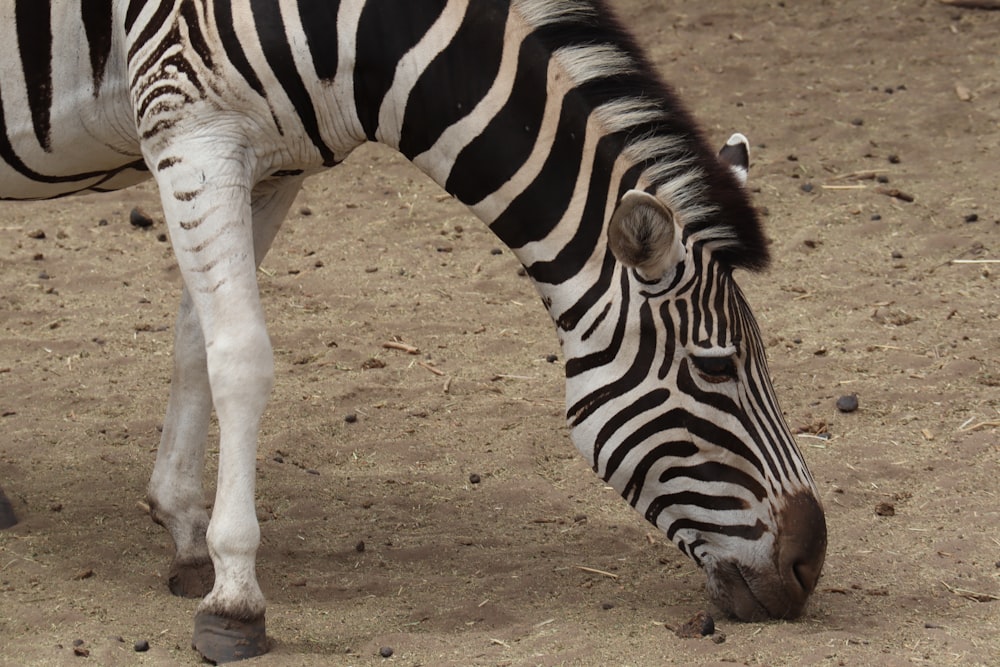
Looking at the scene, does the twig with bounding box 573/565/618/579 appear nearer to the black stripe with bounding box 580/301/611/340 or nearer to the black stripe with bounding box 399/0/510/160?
the black stripe with bounding box 580/301/611/340

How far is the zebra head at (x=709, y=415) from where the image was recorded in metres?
3.86

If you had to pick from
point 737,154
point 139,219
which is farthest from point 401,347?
point 737,154

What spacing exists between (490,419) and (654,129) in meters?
2.43

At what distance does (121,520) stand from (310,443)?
980 millimetres

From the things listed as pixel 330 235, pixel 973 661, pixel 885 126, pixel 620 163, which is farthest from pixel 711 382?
pixel 885 126

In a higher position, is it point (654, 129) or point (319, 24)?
point (319, 24)

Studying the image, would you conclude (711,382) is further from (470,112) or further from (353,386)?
(353,386)

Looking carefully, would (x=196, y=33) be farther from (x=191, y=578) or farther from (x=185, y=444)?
(x=191, y=578)

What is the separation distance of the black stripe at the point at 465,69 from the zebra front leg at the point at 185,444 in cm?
133

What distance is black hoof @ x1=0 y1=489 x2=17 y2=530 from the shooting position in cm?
505

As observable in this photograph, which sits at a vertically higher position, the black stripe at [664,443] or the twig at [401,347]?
the black stripe at [664,443]

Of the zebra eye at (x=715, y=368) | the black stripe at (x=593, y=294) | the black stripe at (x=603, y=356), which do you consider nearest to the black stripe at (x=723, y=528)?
the zebra eye at (x=715, y=368)

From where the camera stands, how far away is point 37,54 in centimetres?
417

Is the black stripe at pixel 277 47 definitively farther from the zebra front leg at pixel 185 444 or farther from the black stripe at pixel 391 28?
the zebra front leg at pixel 185 444
